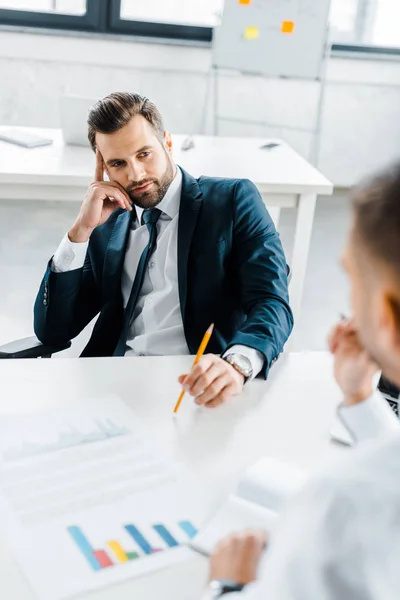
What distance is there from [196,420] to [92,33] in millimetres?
4142

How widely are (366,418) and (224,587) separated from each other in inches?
11.0

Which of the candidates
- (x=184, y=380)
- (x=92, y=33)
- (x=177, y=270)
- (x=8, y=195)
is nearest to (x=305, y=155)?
(x=92, y=33)

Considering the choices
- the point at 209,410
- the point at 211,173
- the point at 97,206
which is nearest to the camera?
the point at 209,410

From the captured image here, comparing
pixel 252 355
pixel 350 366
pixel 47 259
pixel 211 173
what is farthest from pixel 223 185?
pixel 47 259

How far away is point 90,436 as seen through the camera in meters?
1.21

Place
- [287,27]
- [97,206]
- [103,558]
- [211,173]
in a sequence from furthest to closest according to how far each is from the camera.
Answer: [287,27] < [211,173] < [97,206] < [103,558]

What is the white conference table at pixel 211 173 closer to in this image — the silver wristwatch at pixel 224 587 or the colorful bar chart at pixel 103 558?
the colorful bar chart at pixel 103 558

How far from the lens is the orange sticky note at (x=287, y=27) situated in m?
4.79

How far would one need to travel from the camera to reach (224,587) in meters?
0.85

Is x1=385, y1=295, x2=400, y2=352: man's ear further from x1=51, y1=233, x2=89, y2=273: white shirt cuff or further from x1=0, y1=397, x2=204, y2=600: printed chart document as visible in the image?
x1=51, y1=233, x2=89, y2=273: white shirt cuff

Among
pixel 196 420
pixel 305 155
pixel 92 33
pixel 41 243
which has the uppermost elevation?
pixel 92 33

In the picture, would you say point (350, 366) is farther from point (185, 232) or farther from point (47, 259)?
point (47, 259)

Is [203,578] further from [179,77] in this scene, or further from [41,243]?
[179,77]

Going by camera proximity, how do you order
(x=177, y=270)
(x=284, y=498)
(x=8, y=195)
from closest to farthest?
(x=284, y=498) < (x=177, y=270) < (x=8, y=195)
